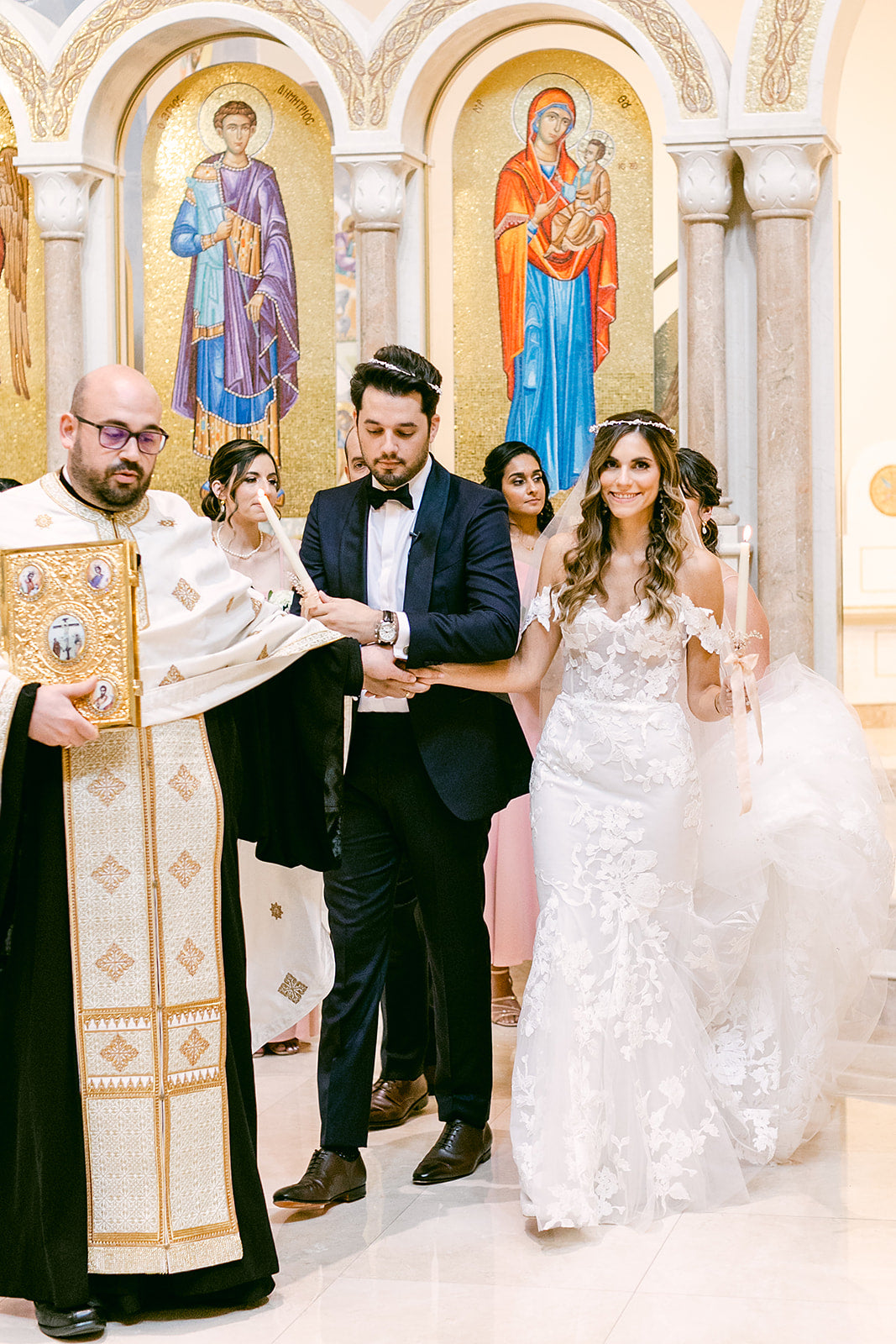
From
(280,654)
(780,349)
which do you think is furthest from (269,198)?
(280,654)

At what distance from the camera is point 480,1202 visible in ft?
14.3

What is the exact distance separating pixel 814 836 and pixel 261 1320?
6.93 ft

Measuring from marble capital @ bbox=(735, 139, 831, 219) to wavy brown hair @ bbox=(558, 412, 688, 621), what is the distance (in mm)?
3184

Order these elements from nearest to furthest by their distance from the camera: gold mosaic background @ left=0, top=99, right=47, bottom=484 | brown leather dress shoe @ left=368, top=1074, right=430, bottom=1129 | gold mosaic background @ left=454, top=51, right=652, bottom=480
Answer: brown leather dress shoe @ left=368, top=1074, right=430, bottom=1129 → gold mosaic background @ left=454, top=51, right=652, bottom=480 → gold mosaic background @ left=0, top=99, right=47, bottom=484

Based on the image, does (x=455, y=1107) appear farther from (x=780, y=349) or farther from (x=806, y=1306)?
(x=780, y=349)

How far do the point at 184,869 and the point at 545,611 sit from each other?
4.35 ft

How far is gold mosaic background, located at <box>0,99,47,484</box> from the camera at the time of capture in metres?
8.52

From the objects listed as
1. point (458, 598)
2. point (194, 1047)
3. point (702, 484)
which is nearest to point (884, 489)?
point (702, 484)

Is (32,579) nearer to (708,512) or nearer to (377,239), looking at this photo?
(708,512)

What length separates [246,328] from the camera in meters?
8.33

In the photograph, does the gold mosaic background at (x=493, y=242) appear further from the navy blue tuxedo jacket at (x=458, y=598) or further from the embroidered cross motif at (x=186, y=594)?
the embroidered cross motif at (x=186, y=594)

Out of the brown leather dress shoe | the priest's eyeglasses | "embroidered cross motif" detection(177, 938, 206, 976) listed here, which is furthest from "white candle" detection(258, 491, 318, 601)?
the brown leather dress shoe

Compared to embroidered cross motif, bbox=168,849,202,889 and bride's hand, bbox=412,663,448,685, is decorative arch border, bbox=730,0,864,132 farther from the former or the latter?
embroidered cross motif, bbox=168,849,202,889

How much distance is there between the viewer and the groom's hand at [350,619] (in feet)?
14.0
